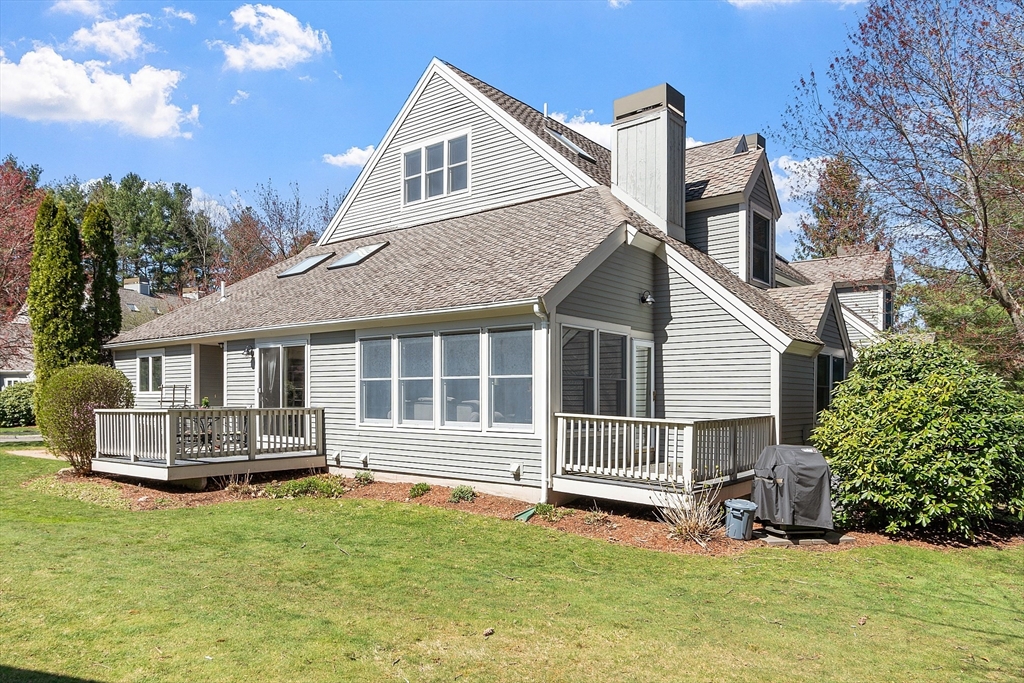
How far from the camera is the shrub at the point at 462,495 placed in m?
10.1

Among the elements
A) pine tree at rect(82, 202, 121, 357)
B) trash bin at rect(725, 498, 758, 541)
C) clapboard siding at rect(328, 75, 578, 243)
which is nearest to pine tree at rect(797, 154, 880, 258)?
clapboard siding at rect(328, 75, 578, 243)

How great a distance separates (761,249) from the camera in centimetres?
1415

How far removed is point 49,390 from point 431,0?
35.8ft

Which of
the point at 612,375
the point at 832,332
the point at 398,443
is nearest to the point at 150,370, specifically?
the point at 398,443

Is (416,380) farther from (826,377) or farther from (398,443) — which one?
(826,377)

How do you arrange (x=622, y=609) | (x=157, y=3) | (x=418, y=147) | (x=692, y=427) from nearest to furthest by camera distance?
(x=622, y=609) < (x=692, y=427) < (x=157, y=3) < (x=418, y=147)

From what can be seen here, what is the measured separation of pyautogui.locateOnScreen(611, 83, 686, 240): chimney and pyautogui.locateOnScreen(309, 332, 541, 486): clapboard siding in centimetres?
564

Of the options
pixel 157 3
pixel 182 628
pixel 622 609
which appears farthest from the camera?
pixel 157 3

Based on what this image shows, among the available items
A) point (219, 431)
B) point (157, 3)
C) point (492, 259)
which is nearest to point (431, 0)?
point (157, 3)

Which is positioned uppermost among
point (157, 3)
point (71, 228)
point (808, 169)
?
point (157, 3)

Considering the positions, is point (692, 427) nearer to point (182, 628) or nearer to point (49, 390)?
point (182, 628)

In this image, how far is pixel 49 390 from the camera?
42.6 feet

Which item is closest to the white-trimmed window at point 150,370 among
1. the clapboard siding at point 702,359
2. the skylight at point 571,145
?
the skylight at point 571,145

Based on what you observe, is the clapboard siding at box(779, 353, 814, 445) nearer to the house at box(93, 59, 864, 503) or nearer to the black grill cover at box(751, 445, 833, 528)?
the house at box(93, 59, 864, 503)
